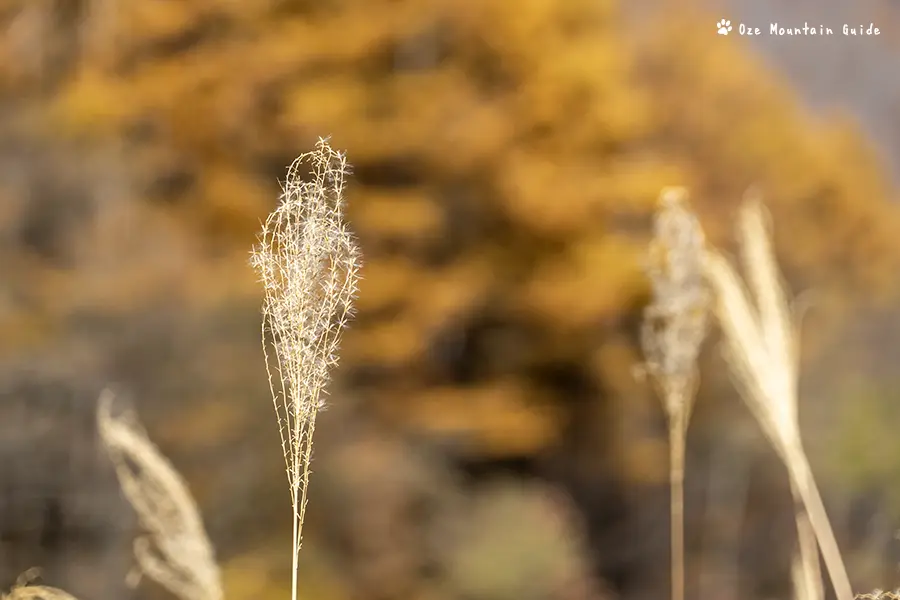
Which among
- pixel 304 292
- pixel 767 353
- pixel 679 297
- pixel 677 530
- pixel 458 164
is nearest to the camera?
pixel 304 292

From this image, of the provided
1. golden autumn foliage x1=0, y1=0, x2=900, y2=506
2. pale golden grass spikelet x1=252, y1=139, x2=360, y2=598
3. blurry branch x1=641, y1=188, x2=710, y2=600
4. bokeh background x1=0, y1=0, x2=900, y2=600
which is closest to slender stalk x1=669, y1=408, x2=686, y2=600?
bokeh background x1=0, y1=0, x2=900, y2=600

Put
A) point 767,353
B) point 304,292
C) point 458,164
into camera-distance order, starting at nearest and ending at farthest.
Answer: point 304,292 → point 767,353 → point 458,164

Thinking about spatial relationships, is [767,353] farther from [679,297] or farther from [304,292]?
[304,292]

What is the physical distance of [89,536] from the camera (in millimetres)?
1610

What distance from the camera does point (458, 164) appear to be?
213 centimetres

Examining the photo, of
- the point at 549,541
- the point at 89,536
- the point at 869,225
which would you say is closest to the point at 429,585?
the point at 549,541

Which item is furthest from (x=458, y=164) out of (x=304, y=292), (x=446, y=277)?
(x=304, y=292)

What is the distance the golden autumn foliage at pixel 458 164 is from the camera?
1941 millimetres

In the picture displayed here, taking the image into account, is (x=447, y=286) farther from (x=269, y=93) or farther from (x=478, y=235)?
(x=269, y=93)

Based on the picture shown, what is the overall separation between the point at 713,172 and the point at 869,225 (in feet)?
1.40

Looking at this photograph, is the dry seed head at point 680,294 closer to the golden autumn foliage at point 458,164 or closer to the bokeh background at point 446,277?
the bokeh background at point 446,277

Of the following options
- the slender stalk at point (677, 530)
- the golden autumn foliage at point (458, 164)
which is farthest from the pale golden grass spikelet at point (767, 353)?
A: the golden autumn foliage at point (458, 164)

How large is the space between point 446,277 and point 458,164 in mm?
325

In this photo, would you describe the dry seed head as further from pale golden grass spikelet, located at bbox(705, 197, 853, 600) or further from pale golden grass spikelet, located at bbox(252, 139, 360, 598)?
pale golden grass spikelet, located at bbox(252, 139, 360, 598)
